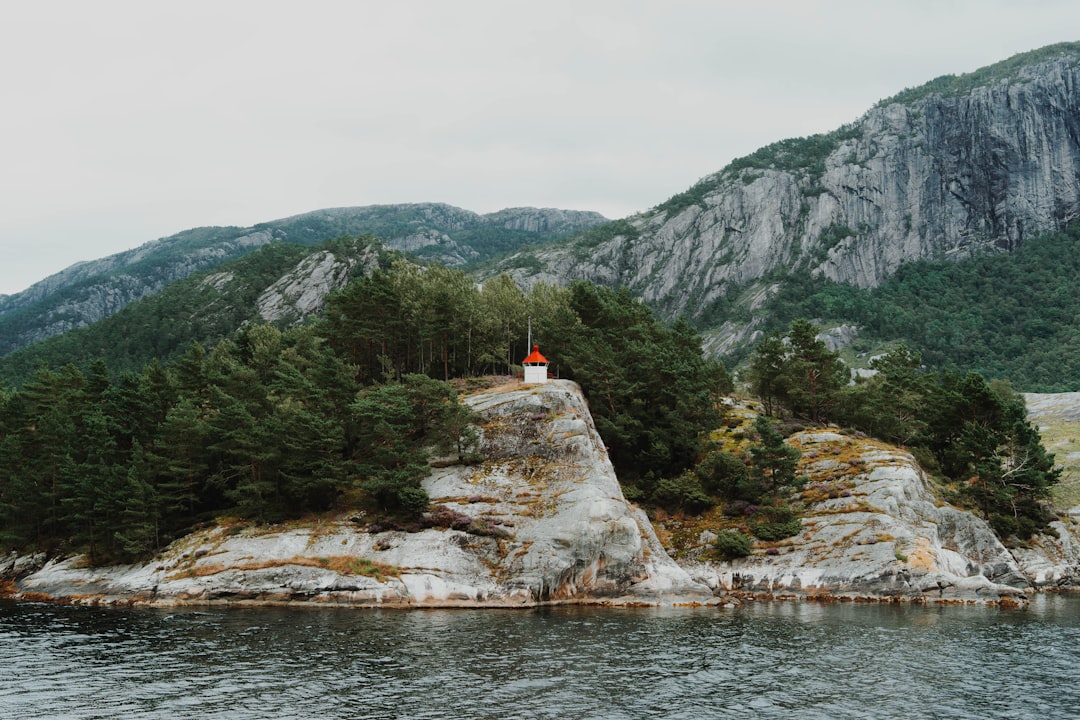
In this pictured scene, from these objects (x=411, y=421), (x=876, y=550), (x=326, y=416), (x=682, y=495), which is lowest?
(x=876, y=550)

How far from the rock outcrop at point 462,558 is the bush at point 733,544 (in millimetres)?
6940

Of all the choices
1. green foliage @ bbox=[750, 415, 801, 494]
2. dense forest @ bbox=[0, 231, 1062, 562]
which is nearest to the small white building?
dense forest @ bbox=[0, 231, 1062, 562]

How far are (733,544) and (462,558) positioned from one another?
2928cm

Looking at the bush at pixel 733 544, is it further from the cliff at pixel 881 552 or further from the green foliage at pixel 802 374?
the green foliage at pixel 802 374

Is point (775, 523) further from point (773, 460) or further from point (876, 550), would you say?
point (876, 550)

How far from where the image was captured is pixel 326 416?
86.2 meters

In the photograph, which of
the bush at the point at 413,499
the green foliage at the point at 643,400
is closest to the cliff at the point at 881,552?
the green foliage at the point at 643,400

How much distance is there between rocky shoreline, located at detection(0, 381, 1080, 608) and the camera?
7006 centimetres

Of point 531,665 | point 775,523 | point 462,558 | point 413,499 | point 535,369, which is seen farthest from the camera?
point 535,369

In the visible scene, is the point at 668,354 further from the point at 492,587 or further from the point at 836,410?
the point at 492,587

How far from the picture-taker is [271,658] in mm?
45500

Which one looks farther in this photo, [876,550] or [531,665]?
[876,550]

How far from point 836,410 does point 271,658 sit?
89.3m

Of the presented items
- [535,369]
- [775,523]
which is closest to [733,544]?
[775,523]
